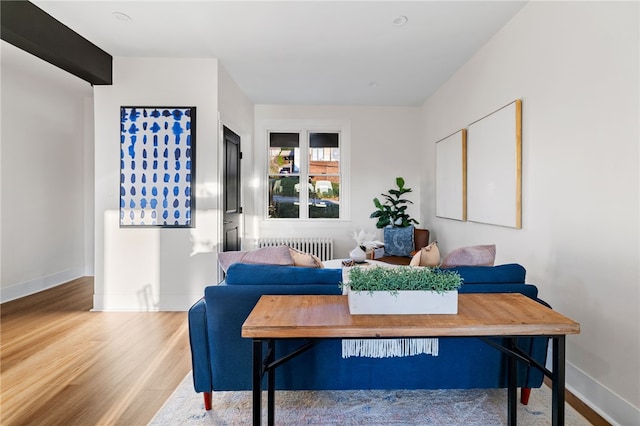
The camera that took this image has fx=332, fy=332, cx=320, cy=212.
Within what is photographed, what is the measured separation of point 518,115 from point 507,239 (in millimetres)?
980

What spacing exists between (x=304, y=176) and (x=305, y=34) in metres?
2.58

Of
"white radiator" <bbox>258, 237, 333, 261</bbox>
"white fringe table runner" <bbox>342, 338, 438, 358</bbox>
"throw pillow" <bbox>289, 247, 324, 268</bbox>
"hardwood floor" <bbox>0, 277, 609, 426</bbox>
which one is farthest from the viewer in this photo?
"white radiator" <bbox>258, 237, 333, 261</bbox>

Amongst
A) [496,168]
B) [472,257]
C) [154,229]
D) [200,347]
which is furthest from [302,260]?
[154,229]

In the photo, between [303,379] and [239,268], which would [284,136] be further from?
[303,379]

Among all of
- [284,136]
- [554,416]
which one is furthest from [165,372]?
Result: [284,136]

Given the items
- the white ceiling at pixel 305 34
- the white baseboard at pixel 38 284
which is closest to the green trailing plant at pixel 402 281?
the white ceiling at pixel 305 34

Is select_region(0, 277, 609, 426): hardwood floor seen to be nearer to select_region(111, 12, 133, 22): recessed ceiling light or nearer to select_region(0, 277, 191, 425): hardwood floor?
select_region(0, 277, 191, 425): hardwood floor

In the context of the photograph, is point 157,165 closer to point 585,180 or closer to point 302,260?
point 302,260

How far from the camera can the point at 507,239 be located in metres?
2.72

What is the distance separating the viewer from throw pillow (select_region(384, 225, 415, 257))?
4397mm

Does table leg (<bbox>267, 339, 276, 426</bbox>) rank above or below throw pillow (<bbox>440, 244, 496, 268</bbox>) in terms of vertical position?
below

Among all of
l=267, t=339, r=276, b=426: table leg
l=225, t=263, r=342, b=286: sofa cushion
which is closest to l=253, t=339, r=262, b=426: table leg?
l=267, t=339, r=276, b=426: table leg

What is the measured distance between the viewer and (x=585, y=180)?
1915 millimetres

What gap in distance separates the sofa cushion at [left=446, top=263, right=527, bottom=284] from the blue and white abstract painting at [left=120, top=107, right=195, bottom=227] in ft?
9.05
